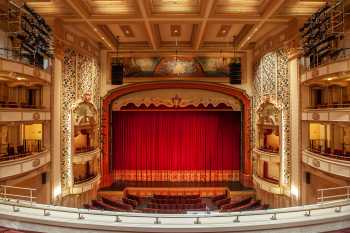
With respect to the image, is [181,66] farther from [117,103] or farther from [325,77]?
[325,77]

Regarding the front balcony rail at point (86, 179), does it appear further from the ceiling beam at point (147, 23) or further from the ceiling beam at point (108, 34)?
the ceiling beam at point (147, 23)

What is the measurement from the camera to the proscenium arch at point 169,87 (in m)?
15.7

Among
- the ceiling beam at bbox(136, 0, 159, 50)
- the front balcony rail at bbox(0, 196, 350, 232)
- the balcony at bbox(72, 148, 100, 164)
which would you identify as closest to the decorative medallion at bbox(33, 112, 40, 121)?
the balcony at bbox(72, 148, 100, 164)

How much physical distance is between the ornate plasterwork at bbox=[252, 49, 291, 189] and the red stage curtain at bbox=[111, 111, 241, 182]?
3770 millimetres

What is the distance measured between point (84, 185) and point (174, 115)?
22.7 feet

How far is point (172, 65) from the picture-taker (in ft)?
→ 51.5

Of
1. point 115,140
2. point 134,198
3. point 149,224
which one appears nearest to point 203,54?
point 115,140

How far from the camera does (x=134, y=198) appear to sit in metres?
14.7

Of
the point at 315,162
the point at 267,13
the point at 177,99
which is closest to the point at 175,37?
the point at 177,99

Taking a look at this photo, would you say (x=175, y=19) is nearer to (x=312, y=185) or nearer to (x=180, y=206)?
(x=180, y=206)

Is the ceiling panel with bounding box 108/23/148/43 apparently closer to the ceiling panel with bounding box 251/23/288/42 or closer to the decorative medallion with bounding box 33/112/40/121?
the decorative medallion with bounding box 33/112/40/121

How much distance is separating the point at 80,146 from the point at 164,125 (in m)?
5.24

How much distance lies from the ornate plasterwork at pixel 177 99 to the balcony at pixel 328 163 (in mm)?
6135

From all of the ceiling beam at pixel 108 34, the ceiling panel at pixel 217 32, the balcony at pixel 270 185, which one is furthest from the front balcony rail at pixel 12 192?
the ceiling panel at pixel 217 32
